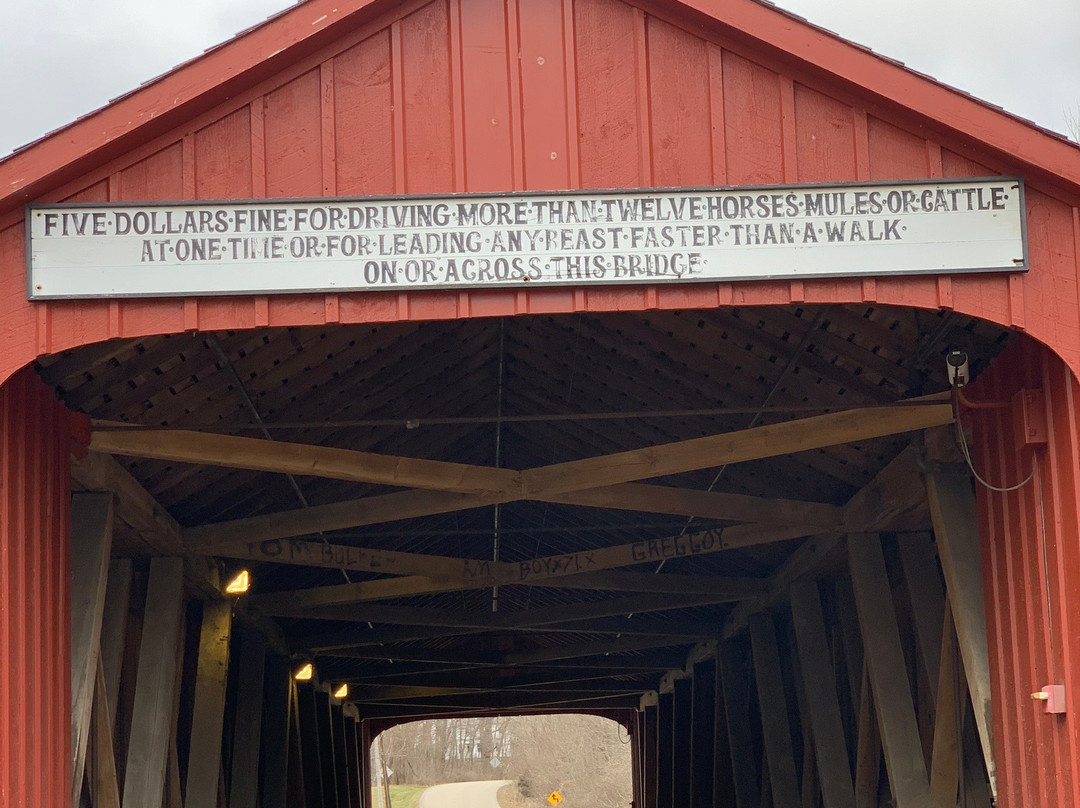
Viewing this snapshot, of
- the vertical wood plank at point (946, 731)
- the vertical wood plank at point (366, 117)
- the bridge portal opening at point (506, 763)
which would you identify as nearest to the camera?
the vertical wood plank at point (366, 117)

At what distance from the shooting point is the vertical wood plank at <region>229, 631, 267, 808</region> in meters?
16.1

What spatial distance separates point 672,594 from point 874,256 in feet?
33.6

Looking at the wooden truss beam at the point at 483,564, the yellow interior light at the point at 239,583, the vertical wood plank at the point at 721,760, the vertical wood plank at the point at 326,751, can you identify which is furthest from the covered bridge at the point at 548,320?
the vertical wood plank at the point at 326,751

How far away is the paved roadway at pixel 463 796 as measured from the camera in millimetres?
62906

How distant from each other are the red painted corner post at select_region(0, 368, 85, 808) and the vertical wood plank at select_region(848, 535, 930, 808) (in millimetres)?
6543

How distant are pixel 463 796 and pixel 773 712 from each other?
54.0 m

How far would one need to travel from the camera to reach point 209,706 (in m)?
14.2

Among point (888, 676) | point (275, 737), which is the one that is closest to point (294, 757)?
point (275, 737)

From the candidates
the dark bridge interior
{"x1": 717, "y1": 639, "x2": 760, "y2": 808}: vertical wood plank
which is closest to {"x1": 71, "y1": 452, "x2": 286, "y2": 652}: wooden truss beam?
the dark bridge interior

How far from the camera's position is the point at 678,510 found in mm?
12180

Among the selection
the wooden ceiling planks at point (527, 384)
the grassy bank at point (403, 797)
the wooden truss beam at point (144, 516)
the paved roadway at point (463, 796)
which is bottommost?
the paved roadway at point (463, 796)

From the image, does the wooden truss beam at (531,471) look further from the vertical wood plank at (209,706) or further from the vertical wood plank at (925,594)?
the vertical wood plank at (209,706)

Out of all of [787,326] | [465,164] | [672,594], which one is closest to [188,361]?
[465,164]

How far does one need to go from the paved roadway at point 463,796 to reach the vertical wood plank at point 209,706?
48856 millimetres
